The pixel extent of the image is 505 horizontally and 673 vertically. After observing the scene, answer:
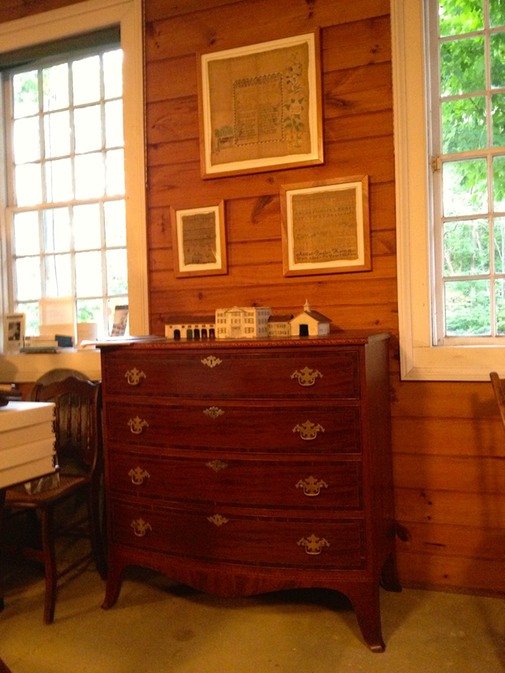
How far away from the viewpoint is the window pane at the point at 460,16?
2.55 meters

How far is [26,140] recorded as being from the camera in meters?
3.46

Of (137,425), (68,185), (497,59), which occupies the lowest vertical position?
(137,425)

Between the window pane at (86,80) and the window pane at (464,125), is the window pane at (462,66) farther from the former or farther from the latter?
the window pane at (86,80)

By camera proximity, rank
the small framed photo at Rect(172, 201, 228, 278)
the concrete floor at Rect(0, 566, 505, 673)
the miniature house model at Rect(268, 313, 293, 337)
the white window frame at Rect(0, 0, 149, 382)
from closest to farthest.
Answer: the concrete floor at Rect(0, 566, 505, 673)
the miniature house model at Rect(268, 313, 293, 337)
the small framed photo at Rect(172, 201, 228, 278)
the white window frame at Rect(0, 0, 149, 382)

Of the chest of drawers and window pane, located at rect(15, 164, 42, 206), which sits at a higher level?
window pane, located at rect(15, 164, 42, 206)

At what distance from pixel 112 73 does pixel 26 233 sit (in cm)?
105

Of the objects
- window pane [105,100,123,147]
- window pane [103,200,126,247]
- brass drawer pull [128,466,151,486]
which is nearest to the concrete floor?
brass drawer pull [128,466,151,486]

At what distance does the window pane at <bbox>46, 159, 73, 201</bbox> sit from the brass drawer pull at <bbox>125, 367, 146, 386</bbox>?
4.97 feet

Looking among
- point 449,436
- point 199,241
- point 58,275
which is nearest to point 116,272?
point 58,275

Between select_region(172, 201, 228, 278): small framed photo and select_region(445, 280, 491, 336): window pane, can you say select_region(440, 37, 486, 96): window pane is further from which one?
select_region(172, 201, 228, 278): small framed photo

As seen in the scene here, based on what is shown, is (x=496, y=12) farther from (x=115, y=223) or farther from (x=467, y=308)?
(x=115, y=223)

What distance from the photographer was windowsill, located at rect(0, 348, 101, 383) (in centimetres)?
308

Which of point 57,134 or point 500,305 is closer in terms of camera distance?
point 500,305

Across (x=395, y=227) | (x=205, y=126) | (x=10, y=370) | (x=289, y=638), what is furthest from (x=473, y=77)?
(x=10, y=370)
